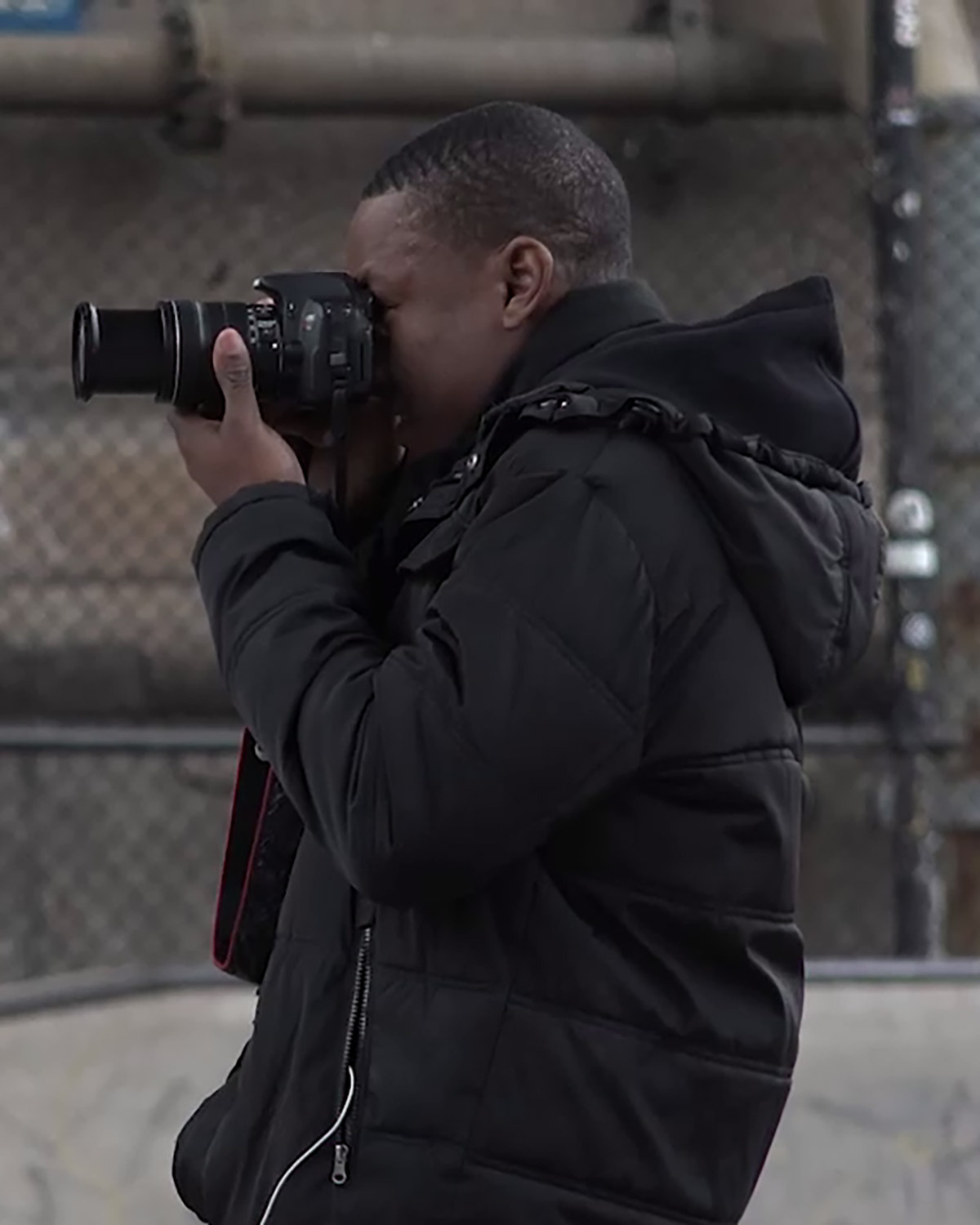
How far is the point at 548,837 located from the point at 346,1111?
238 millimetres

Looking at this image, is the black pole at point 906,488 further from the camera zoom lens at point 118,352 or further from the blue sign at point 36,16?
the camera zoom lens at point 118,352

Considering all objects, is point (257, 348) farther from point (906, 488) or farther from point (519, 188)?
point (906, 488)

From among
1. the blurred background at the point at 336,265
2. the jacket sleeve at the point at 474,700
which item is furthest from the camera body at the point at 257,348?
the blurred background at the point at 336,265

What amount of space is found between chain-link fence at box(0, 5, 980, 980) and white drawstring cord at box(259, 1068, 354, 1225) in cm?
288

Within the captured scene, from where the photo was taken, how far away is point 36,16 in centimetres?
423

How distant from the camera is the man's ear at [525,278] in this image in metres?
1.42

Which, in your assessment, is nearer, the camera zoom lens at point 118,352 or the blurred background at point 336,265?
the camera zoom lens at point 118,352

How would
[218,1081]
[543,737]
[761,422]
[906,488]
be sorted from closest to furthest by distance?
[543,737] < [761,422] < [218,1081] < [906,488]

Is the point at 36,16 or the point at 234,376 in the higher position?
the point at 36,16

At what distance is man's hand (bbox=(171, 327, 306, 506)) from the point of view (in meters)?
1.41


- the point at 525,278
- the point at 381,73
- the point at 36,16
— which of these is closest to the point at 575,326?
the point at 525,278

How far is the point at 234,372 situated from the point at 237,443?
54 mm

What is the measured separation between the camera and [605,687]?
4.02 feet

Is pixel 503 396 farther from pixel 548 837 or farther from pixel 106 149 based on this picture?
pixel 106 149
